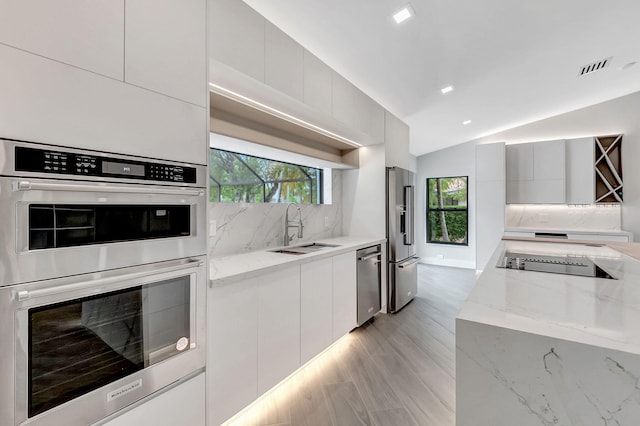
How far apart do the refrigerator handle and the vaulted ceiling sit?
1.12 metres

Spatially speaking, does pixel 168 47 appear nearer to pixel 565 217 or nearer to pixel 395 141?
pixel 395 141

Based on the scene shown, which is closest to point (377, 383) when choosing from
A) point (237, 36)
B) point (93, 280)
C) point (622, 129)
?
point (93, 280)

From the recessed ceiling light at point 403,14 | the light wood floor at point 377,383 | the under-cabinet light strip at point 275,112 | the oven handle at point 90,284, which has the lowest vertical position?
the light wood floor at point 377,383

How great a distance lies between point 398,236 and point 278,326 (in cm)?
214

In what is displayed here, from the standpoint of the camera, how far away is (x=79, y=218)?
41.4 inches

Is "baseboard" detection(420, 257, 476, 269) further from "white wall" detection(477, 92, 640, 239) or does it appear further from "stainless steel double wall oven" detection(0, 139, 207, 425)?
"stainless steel double wall oven" detection(0, 139, 207, 425)

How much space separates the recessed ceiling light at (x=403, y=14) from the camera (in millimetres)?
1984

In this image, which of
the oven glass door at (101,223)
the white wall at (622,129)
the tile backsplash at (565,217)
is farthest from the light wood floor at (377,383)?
the white wall at (622,129)

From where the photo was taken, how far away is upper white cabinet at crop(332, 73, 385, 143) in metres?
2.68

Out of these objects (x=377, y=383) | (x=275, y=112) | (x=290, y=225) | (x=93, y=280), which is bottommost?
(x=377, y=383)

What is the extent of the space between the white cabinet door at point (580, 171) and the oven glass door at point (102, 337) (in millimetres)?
6424

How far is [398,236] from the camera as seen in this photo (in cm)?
365

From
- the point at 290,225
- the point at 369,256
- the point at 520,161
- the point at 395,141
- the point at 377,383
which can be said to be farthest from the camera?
the point at 520,161

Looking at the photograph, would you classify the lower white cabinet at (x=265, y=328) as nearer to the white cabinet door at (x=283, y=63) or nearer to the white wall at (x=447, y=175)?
the white cabinet door at (x=283, y=63)
